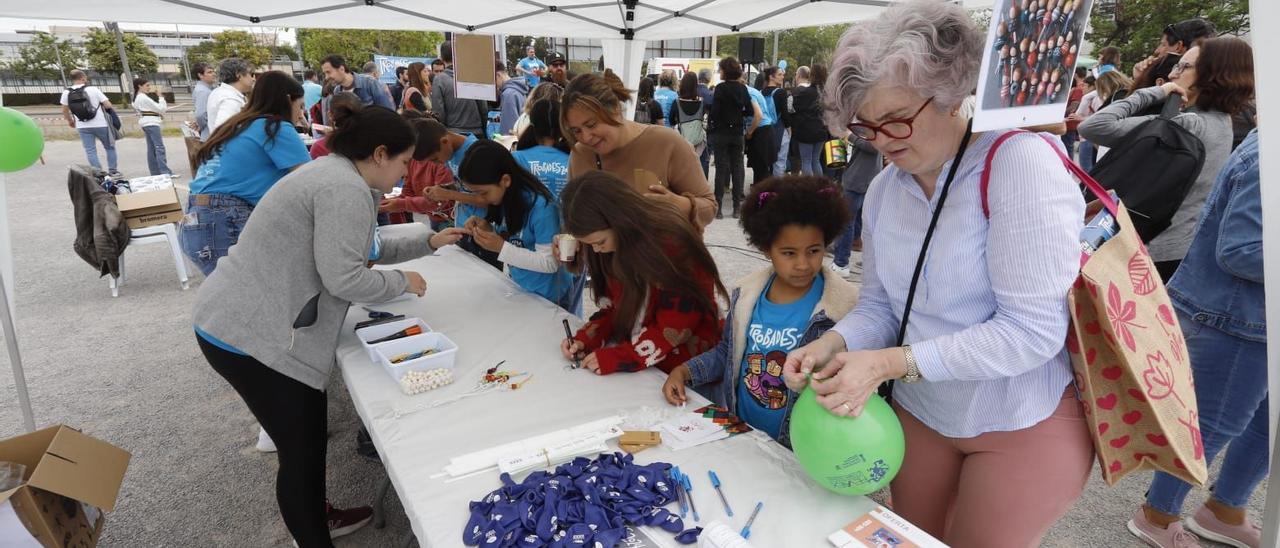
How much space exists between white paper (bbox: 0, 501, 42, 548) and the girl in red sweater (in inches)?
57.9

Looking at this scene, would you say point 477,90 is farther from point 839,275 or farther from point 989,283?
point 989,283

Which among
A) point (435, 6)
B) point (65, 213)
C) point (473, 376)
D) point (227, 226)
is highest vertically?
point (435, 6)

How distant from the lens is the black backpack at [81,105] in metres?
8.11

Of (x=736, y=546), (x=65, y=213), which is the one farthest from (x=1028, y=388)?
(x=65, y=213)

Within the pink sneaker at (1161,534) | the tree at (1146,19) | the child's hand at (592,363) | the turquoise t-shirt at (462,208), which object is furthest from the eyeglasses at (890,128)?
the tree at (1146,19)

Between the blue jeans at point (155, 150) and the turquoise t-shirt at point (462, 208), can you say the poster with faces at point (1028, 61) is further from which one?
the blue jeans at point (155, 150)

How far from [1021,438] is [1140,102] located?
240 cm

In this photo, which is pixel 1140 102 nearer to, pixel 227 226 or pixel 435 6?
pixel 435 6

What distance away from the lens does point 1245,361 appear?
1.76 m

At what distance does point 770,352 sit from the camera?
65.0 inches

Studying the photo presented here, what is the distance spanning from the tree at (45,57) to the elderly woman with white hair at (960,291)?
36921 mm

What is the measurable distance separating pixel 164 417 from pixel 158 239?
2.26 m

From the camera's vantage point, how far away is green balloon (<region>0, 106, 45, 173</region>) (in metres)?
2.06

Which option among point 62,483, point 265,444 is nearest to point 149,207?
point 265,444
